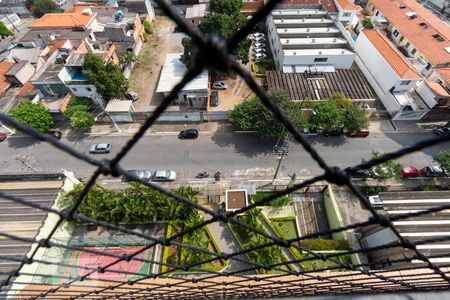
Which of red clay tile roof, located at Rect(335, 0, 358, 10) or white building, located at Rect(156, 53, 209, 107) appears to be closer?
white building, located at Rect(156, 53, 209, 107)

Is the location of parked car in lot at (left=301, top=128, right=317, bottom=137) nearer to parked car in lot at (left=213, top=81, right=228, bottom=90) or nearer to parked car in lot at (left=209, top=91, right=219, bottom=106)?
parked car in lot at (left=209, top=91, right=219, bottom=106)

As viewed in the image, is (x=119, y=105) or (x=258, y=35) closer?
(x=119, y=105)

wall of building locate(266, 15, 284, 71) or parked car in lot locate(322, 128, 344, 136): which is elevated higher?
wall of building locate(266, 15, 284, 71)

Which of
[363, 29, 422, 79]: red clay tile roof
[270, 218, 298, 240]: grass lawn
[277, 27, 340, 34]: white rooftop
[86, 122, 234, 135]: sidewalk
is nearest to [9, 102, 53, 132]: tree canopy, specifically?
[86, 122, 234, 135]: sidewalk

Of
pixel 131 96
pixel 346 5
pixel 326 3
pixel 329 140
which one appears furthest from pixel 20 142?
pixel 346 5

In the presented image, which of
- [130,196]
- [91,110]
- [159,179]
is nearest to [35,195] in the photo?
[130,196]

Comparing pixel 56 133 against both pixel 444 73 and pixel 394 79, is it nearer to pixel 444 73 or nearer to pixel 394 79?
pixel 394 79
